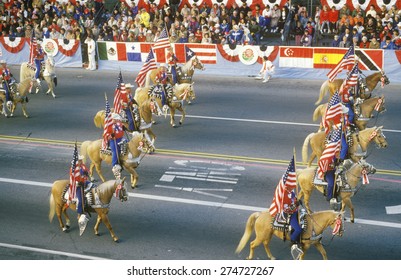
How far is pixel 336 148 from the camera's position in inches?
706

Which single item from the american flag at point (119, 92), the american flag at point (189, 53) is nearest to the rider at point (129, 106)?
the american flag at point (119, 92)

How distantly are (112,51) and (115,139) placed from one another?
19227 mm

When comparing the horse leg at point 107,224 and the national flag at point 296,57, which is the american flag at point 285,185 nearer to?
the horse leg at point 107,224

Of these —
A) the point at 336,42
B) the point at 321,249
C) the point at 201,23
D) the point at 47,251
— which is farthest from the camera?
the point at 201,23

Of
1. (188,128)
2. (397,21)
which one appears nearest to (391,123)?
(188,128)

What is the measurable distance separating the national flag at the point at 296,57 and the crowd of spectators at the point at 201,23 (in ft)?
4.85

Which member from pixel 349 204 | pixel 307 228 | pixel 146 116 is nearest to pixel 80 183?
pixel 307 228

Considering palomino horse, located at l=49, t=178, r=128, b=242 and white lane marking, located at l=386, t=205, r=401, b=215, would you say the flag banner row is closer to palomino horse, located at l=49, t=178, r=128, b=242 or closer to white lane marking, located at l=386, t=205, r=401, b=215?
white lane marking, located at l=386, t=205, r=401, b=215

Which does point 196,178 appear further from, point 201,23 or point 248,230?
point 201,23

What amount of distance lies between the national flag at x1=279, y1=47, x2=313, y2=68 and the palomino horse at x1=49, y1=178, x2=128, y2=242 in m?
19.7

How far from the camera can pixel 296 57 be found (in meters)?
34.9

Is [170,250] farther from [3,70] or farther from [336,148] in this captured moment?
[3,70]

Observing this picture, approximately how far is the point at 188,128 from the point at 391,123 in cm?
869
